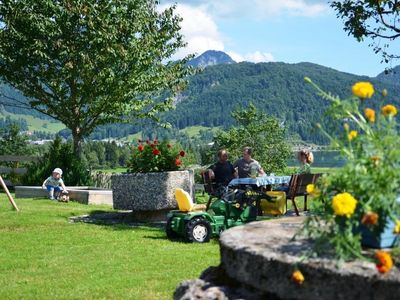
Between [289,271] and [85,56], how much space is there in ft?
67.3

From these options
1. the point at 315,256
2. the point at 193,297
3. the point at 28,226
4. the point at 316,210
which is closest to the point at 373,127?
the point at 316,210

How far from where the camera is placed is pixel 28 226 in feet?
37.6

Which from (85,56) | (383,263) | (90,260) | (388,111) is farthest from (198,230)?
(85,56)

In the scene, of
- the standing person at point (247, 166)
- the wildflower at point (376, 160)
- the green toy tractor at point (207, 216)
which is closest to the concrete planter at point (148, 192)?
the standing person at point (247, 166)

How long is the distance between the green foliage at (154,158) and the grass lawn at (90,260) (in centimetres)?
178

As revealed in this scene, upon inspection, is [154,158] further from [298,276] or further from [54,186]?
[298,276]

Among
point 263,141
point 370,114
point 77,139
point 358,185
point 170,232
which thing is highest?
point 263,141

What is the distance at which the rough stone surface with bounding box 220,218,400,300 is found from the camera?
3133 millimetres

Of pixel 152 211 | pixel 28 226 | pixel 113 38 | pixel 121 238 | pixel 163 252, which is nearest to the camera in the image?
pixel 163 252

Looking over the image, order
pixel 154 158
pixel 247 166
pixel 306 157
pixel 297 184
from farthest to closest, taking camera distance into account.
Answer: pixel 247 166, pixel 306 157, pixel 154 158, pixel 297 184

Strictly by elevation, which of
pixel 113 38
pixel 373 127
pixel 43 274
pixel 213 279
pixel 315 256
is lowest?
pixel 43 274

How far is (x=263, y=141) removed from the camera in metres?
57.0

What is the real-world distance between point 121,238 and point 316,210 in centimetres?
704

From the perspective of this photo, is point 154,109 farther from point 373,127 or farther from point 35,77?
point 373,127
